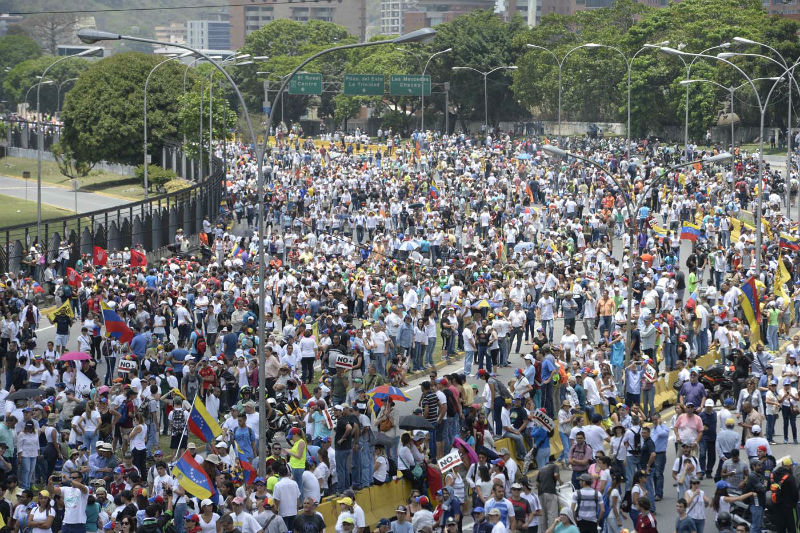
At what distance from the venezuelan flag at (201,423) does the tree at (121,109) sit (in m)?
59.8

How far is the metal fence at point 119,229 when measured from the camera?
39.6 m

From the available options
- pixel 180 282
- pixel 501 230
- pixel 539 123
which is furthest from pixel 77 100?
pixel 180 282

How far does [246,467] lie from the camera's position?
1953 centimetres

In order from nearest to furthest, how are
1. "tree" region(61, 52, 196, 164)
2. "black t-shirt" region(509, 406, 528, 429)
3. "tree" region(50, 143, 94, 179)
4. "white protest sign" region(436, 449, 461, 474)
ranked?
"white protest sign" region(436, 449, 461, 474), "black t-shirt" region(509, 406, 528, 429), "tree" region(61, 52, 196, 164), "tree" region(50, 143, 94, 179)

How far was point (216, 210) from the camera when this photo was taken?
2201 inches

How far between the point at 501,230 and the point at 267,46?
103843 millimetres

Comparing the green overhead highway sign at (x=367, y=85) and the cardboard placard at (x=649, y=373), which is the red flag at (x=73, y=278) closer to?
the cardboard placard at (x=649, y=373)

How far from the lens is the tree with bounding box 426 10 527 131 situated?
101438mm

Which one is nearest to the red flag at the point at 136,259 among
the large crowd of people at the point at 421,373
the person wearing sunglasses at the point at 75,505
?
the large crowd of people at the point at 421,373

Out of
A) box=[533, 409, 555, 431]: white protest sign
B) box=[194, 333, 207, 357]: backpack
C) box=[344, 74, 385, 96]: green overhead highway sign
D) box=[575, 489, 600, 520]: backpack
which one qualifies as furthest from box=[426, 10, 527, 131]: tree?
box=[575, 489, 600, 520]: backpack

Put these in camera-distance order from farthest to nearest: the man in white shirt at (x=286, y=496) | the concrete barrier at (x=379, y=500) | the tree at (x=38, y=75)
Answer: the tree at (x=38, y=75)
the concrete barrier at (x=379, y=500)
the man in white shirt at (x=286, y=496)

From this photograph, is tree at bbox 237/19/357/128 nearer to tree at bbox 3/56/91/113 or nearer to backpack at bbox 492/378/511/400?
tree at bbox 3/56/91/113

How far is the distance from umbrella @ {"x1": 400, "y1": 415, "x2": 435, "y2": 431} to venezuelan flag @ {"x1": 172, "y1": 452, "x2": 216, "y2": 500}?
356 centimetres

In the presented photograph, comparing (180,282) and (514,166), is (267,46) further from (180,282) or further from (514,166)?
(180,282)
